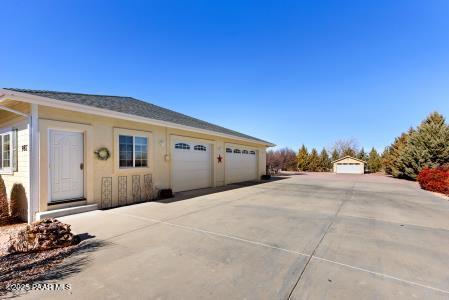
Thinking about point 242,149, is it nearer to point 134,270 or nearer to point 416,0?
point 416,0

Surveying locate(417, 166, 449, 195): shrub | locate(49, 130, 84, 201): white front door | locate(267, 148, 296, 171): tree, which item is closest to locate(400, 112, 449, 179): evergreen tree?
locate(417, 166, 449, 195): shrub

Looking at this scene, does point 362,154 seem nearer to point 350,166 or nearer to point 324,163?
point 324,163

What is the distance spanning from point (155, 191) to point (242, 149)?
27.4 ft

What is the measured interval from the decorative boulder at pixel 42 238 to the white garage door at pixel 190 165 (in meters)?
5.61

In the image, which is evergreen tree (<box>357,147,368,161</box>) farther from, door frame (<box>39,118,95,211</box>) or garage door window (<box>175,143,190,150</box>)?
door frame (<box>39,118,95,211</box>)

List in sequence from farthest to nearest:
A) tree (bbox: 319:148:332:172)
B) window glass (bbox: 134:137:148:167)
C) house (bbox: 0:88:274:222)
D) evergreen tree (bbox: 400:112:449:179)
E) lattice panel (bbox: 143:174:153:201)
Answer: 1. tree (bbox: 319:148:332:172)
2. evergreen tree (bbox: 400:112:449:179)
3. lattice panel (bbox: 143:174:153:201)
4. window glass (bbox: 134:137:148:167)
5. house (bbox: 0:88:274:222)

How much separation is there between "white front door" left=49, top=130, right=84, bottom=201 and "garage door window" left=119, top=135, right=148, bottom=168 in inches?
47.7

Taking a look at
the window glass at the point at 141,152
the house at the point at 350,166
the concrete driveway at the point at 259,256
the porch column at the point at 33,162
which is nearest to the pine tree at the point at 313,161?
the house at the point at 350,166

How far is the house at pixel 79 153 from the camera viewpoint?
5.31m

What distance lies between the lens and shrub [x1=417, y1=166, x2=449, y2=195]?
441 inches

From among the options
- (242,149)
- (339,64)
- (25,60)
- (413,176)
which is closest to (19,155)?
(25,60)

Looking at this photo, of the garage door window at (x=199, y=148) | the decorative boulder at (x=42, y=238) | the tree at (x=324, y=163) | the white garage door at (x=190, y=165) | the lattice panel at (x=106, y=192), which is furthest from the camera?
the tree at (x=324, y=163)

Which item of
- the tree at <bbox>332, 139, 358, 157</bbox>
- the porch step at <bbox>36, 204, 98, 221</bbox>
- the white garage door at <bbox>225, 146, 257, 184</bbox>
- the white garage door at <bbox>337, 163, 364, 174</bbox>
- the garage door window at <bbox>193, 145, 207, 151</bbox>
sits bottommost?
the white garage door at <bbox>337, 163, 364, 174</bbox>

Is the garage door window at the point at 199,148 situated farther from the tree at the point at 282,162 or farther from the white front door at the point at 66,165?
the tree at the point at 282,162
